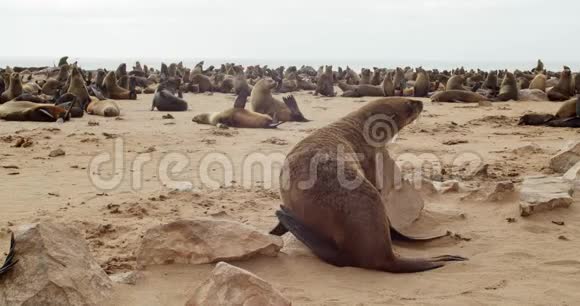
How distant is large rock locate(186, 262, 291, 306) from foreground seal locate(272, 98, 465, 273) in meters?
0.96

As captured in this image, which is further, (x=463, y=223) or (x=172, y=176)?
(x=172, y=176)

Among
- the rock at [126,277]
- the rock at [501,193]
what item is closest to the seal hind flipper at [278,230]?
the rock at [126,277]

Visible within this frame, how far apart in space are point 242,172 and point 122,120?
535 cm

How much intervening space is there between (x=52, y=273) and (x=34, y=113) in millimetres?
8628

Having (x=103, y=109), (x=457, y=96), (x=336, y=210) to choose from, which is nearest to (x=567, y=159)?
(x=336, y=210)

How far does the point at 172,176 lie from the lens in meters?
6.34

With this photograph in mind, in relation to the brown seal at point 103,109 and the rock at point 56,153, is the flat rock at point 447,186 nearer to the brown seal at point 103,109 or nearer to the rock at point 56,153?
the rock at point 56,153

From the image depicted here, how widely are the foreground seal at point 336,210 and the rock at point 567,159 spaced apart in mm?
2778

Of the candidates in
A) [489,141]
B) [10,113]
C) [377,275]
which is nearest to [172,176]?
[377,275]

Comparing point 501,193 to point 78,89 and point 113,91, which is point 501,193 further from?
point 113,91

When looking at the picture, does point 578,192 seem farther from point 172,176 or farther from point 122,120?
point 122,120

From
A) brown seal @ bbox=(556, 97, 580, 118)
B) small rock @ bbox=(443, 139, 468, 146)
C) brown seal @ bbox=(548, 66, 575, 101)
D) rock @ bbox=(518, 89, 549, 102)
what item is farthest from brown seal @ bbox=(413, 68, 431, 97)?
small rock @ bbox=(443, 139, 468, 146)

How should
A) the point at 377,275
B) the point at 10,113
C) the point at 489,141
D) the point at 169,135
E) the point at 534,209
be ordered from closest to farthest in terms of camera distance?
the point at 377,275, the point at 534,209, the point at 489,141, the point at 169,135, the point at 10,113

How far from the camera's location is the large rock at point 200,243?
361cm
